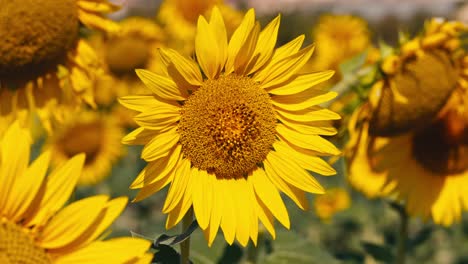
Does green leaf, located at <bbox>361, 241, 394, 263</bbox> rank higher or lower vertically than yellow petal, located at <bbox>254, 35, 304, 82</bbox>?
lower

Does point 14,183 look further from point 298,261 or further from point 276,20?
point 298,261

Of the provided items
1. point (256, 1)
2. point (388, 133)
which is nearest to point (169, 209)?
point (388, 133)

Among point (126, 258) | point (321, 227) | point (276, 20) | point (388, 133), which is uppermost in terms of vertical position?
point (276, 20)

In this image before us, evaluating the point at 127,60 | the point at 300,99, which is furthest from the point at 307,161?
the point at 127,60

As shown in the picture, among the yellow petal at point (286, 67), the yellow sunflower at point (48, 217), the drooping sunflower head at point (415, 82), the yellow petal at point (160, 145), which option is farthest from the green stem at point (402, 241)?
the yellow sunflower at point (48, 217)

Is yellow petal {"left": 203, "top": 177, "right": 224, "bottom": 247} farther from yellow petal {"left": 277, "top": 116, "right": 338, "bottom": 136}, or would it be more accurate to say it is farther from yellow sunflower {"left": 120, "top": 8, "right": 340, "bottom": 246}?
yellow petal {"left": 277, "top": 116, "right": 338, "bottom": 136}

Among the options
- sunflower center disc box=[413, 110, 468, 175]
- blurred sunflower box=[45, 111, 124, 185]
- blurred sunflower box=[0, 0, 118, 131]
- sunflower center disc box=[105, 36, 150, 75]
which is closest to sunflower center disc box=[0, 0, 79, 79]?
blurred sunflower box=[0, 0, 118, 131]
